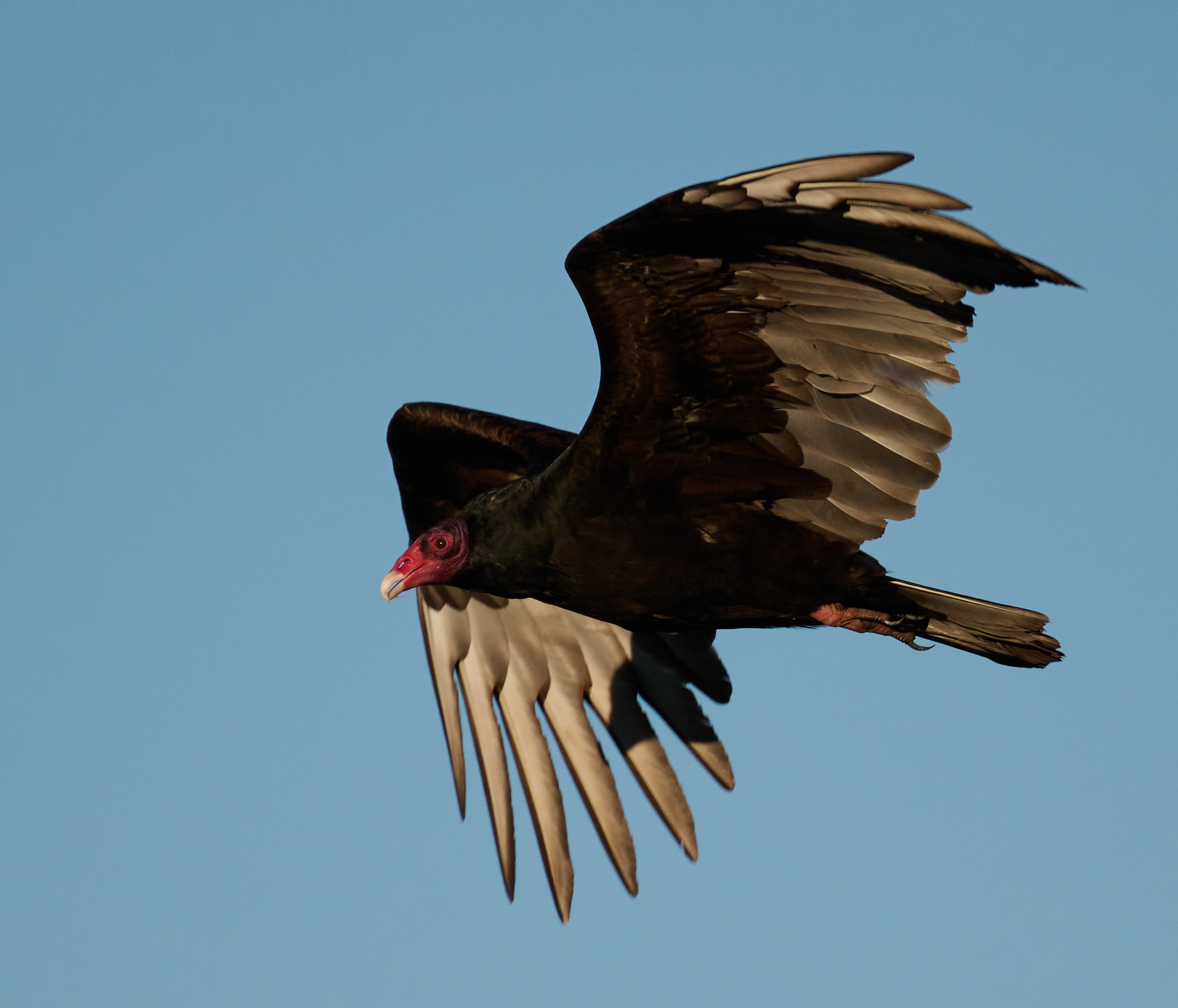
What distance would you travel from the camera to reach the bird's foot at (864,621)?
5988 millimetres

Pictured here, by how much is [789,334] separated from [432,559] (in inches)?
70.7

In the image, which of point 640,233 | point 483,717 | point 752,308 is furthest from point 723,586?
point 483,717

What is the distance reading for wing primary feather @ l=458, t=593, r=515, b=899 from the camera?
7.08 meters

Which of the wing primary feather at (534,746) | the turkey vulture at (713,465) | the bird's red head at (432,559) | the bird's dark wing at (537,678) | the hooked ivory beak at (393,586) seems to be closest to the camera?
the turkey vulture at (713,465)

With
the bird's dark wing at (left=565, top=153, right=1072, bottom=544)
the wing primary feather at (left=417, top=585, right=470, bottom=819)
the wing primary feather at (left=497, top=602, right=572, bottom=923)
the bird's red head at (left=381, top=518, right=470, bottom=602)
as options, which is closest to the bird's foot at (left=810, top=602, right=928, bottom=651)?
the bird's dark wing at (left=565, top=153, right=1072, bottom=544)

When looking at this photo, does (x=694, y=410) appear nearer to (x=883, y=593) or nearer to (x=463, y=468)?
(x=883, y=593)

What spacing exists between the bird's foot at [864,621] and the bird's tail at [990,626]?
0.11 m

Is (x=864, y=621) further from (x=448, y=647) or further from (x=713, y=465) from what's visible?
(x=448, y=647)

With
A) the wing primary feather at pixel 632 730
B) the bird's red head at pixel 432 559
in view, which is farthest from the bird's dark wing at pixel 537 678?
the bird's red head at pixel 432 559

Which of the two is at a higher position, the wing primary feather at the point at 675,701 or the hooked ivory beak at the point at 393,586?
the hooked ivory beak at the point at 393,586

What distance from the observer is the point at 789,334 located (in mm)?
5203

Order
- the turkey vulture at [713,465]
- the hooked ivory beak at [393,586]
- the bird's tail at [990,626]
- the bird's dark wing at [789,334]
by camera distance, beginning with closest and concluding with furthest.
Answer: the bird's dark wing at [789,334]
the turkey vulture at [713,465]
the bird's tail at [990,626]
the hooked ivory beak at [393,586]

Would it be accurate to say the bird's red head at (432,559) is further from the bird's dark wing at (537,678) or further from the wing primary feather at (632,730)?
the wing primary feather at (632,730)

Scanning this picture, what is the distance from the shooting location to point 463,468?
7.79m
